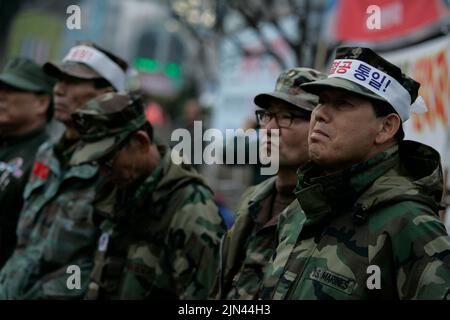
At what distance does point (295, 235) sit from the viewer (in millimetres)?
2564

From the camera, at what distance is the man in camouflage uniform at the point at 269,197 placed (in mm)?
2977

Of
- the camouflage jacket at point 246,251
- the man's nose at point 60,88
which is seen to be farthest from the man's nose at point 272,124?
the man's nose at point 60,88

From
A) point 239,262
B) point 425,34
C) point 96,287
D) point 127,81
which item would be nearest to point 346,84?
point 239,262

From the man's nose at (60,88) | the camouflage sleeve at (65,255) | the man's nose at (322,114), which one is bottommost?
the camouflage sleeve at (65,255)

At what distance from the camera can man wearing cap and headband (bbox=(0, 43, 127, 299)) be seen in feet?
12.5

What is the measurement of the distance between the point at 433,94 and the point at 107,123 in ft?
7.91

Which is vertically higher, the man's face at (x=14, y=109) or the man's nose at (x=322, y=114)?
the man's face at (x=14, y=109)

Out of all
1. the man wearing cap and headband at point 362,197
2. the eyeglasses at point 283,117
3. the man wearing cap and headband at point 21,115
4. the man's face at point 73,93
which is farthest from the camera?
the man wearing cap and headband at point 21,115

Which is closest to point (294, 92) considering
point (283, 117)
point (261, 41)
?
point (283, 117)

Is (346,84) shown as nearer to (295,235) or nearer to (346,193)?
(346,193)

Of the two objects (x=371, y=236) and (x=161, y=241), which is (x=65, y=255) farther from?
(x=371, y=236)

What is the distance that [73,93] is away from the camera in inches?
178

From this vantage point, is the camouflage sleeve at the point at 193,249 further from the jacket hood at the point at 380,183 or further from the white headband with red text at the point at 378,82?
the white headband with red text at the point at 378,82

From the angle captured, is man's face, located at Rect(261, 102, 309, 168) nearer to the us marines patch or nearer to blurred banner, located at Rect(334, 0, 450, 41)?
the us marines patch
